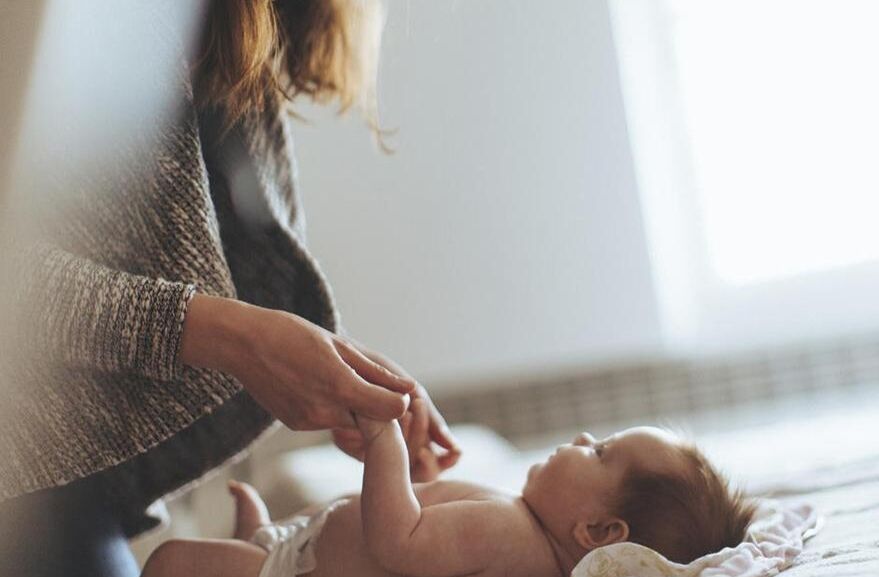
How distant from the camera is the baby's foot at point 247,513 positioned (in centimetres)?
118

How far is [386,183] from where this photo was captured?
9.02 ft

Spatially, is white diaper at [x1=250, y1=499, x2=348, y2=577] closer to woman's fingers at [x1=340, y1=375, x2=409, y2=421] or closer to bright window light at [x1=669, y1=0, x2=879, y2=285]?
woman's fingers at [x1=340, y1=375, x2=409, y2=421]

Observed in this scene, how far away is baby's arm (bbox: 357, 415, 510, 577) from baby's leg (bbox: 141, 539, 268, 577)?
0.15 metres

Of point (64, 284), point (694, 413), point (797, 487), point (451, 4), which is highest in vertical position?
point (451, 4)

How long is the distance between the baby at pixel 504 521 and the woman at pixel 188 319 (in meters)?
0.08

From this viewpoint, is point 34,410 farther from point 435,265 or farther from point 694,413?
point 694,413

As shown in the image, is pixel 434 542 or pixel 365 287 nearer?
pixel 434 542

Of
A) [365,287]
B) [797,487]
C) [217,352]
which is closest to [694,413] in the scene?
[365,287]

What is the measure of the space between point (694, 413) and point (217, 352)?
6.69 feet

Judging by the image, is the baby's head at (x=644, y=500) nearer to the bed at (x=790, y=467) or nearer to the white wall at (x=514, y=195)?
the bed at (x=790, y=467)

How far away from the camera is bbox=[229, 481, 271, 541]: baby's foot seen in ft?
3.89

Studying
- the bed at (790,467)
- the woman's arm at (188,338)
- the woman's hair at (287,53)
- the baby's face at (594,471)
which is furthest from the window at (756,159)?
the woman's arm at (188,338)

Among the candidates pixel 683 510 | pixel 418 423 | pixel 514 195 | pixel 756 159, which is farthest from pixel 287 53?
pixel 756 159

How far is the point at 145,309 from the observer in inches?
34.1
